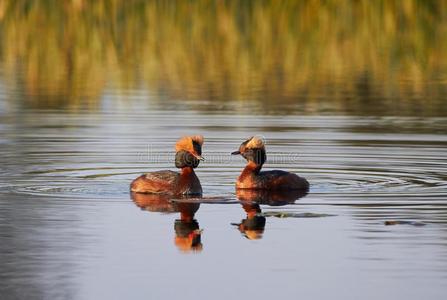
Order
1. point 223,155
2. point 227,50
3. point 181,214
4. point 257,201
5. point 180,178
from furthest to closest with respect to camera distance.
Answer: point 227,50 → point 223,155 → point 180,178 → point 257,201 → point 181,214

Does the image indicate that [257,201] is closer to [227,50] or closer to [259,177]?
[259,177]

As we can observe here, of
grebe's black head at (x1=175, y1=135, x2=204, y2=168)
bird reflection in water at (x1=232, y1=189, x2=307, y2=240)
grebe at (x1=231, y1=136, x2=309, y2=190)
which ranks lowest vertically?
bird reflection in water at (x1=232, y1=189, x2=307, y2=240)

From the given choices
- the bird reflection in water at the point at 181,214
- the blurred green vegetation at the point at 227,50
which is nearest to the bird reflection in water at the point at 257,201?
the bird reflection in water at the point at 181,214

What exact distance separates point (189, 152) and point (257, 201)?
993 millimetres

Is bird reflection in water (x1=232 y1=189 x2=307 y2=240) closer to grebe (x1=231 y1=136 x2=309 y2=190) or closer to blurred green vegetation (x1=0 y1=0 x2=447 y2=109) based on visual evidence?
grebe (x1=231 y1=136 x2=309 y2=190)

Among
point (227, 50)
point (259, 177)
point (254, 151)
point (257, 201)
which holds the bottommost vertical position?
point (257, 201)

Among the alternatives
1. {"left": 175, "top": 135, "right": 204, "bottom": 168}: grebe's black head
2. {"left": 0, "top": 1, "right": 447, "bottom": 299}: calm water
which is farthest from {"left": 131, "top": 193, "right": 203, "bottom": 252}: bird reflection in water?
{"left": 175, "top": 135, "right": 204, "bottom": 168}: grebe's black head

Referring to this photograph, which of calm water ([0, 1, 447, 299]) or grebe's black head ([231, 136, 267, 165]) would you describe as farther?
grebe's black head ([231, 136, 267, 165])

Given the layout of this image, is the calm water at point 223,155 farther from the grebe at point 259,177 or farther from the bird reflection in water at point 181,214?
the grebe at point 259,177

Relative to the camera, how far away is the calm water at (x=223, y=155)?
10.4 m

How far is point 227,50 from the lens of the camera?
102 ft

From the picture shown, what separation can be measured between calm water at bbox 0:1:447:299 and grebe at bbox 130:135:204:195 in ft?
0.74

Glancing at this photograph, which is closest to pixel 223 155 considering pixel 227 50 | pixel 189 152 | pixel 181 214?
pixel 189 152

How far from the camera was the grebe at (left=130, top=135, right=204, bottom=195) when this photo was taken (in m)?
14.6
